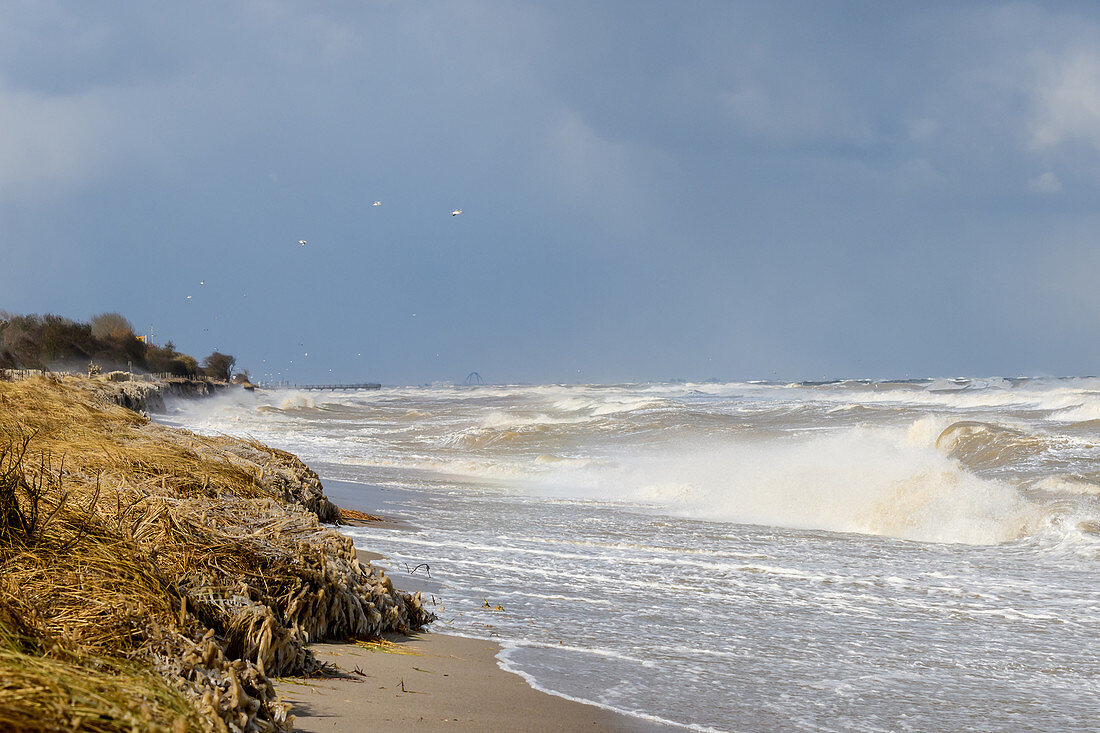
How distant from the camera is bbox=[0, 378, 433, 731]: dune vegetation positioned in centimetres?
206

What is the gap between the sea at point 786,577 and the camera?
4.50 m

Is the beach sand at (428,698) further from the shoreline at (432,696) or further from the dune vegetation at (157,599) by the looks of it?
the dune vegetation at (157,599)

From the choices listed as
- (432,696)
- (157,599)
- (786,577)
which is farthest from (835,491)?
(157,599)

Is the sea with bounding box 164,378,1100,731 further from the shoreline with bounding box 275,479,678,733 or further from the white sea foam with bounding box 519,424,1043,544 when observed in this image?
the shoreline with bounding box 275,479,678,733

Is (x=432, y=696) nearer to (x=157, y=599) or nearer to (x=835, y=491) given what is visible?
(x=157, y=599)

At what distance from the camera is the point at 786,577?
25.8 ft

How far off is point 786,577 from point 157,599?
6037mm

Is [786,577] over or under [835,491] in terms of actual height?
under

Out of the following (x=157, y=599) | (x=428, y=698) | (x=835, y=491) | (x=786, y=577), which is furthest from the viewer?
(x=835, y=491)

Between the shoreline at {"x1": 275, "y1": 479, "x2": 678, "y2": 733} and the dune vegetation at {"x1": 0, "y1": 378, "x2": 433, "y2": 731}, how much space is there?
0.19 metres

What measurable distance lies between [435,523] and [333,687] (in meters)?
7.26

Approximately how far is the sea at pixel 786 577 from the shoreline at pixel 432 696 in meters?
0.20

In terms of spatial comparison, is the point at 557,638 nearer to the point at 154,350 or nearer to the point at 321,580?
the point at 321,580

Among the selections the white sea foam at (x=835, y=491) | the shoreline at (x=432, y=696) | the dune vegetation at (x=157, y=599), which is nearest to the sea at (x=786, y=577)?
the white sea foam at (x=835, y=491)
